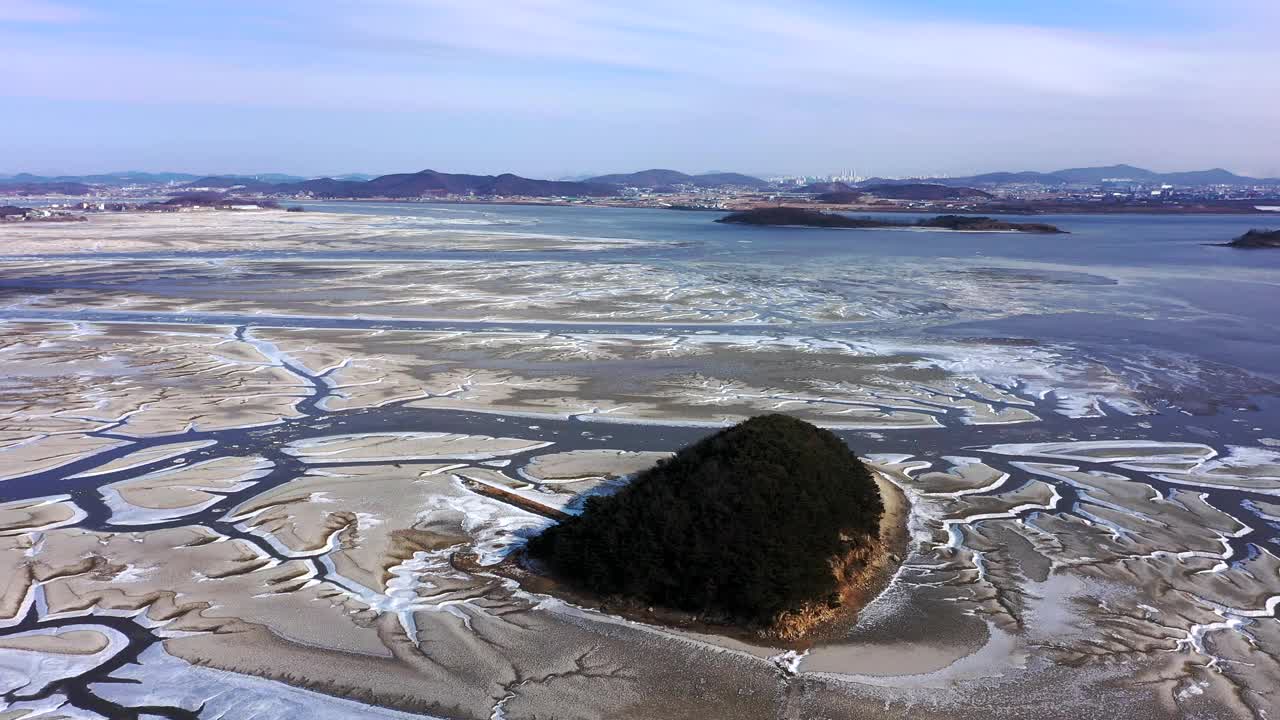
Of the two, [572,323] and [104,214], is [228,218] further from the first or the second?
[572,323]

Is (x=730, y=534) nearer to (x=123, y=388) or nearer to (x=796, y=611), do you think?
(x=796, y=611)

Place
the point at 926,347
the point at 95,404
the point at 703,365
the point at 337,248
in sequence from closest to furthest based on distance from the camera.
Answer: the point at 95,404
the point at 703,365
the point at 926,347
the point at 337,248

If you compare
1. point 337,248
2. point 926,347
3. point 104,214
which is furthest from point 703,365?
point 104,214

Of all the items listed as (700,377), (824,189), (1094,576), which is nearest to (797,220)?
(700,377)

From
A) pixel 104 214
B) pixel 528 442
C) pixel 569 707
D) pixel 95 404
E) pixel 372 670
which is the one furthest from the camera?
pixel 104 214

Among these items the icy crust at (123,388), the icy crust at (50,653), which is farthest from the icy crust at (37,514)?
the icy crust at (50,653)

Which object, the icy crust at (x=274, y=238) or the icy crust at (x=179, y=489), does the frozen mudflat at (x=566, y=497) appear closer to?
the icy crust at (x=179, y=489)

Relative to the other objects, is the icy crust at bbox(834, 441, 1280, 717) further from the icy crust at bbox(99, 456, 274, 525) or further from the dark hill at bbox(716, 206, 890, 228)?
the dark hill at bbox(716, 206, 890, 228)
